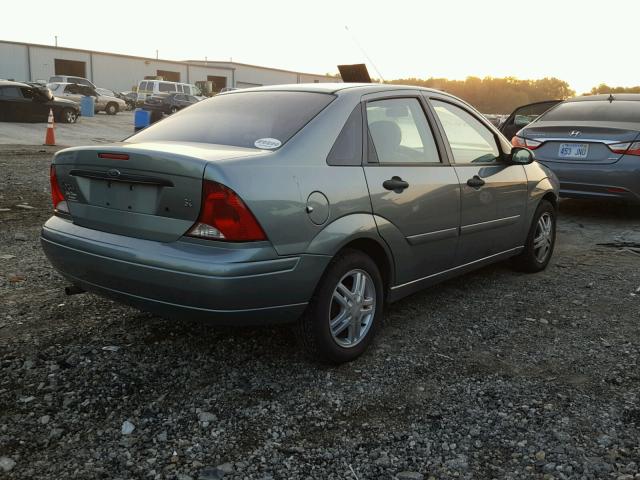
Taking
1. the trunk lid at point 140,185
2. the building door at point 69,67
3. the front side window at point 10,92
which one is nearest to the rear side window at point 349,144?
the trunk lid at point 140,185

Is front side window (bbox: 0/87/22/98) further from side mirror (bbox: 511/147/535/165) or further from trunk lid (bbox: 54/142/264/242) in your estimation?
side mirror (bbox: 511/147/535/165)

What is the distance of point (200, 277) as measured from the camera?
8.98 feet

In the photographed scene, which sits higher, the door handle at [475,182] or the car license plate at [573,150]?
the car license plate at [573,150]

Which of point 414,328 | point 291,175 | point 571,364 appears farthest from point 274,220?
point 571,364

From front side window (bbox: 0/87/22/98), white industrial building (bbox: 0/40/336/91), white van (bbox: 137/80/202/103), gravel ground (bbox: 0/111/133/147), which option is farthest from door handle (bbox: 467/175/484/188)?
white industrial building (bbox: 0/40/336/91)

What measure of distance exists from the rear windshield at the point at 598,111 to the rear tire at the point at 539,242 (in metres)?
2.69

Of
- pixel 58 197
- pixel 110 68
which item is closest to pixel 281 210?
pixel 58 197

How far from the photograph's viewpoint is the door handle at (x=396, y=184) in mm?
3439

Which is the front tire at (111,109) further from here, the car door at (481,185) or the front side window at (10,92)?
the car door at (481,185)

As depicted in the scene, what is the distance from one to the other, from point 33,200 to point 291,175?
5.95 metres

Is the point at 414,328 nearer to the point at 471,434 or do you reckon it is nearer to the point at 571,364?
the point at 571,364

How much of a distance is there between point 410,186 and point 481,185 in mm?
880

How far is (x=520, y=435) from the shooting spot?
2.73 meters

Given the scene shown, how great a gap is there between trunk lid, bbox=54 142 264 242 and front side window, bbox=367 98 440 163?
0.87 m
